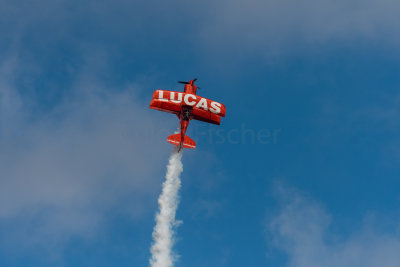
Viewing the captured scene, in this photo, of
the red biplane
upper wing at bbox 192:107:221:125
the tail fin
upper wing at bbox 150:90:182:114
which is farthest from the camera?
upper wing at bbox 192:107:221:125

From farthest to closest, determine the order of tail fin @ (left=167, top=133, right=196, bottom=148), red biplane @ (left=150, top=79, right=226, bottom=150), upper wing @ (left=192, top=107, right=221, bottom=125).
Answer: upper wing @ (left=192, top=107, right=221, bottom=125), red biplane @ (left=150, top=79, right=226, bottom=150), tail fin @ (left=167, top=133, right=196, bottom=148)

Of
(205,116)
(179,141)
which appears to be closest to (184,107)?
(205,116)

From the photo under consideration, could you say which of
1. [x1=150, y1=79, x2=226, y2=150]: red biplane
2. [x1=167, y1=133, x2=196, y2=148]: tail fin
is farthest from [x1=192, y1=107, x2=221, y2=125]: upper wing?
[x1=167, y1=133, x2=196, y2=148]: tail fin

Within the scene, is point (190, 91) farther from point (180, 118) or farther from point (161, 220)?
point (161, 220)

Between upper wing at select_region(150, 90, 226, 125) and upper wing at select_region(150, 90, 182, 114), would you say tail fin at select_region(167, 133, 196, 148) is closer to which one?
A: upper wing at select_region(150, 90, 226, 125)

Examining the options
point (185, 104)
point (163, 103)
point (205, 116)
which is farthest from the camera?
point (205, 116)

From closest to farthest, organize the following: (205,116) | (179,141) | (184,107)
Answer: (179,141)
(184,107)
(205,116)

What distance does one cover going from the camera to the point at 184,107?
7706cm

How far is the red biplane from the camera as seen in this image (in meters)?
76.1

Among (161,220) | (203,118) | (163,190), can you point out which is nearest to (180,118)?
(203,118)

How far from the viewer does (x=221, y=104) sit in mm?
80188

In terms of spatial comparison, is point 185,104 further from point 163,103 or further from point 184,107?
point 163,103

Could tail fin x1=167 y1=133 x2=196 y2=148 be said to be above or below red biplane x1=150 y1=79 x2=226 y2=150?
below

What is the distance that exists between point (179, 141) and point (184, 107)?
5909 millimetres
